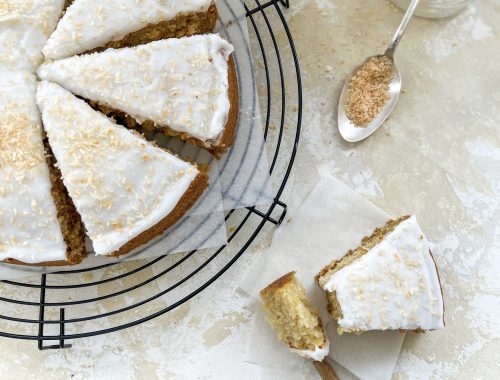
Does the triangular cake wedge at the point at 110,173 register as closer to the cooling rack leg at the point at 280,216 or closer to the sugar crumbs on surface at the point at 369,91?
the cooling rack leg at the point at 280,216

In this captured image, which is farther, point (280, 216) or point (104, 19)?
point (280, 216)

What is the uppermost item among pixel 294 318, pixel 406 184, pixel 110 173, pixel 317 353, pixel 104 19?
pixel 104 19

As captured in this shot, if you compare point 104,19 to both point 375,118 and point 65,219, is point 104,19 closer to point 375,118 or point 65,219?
point 65,219

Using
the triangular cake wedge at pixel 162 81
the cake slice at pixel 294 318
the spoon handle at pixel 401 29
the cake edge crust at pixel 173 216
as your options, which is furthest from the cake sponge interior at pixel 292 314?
the spoon handle at pixel 401 29

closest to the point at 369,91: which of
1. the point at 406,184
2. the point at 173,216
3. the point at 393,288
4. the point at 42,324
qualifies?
the point at 406,184

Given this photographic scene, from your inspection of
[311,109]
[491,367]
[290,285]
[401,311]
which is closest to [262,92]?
[311,109]
